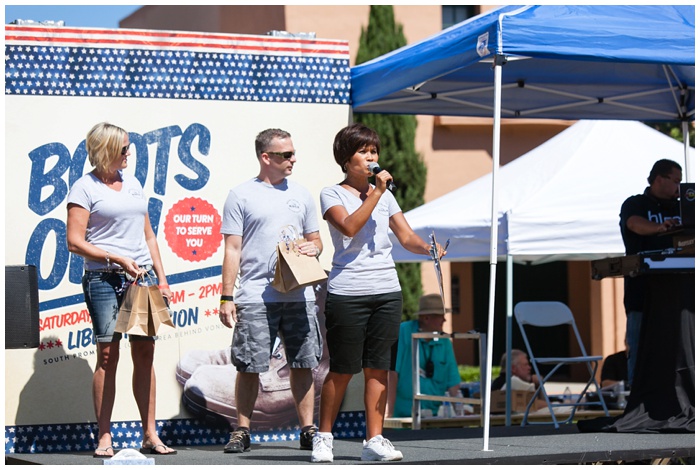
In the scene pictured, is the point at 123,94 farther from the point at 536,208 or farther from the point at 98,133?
the point at 536,208

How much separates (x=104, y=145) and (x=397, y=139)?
34.3 ft

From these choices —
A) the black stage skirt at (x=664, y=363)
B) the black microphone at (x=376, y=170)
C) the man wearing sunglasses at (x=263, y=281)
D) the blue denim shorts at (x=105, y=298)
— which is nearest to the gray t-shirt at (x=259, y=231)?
the man wearing sunglasses at (x=263, y=281)

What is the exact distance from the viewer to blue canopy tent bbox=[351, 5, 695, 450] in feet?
19.9

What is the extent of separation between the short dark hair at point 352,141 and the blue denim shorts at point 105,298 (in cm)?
125

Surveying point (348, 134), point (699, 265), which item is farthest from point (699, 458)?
point (348, 134)

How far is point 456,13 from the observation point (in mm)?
17844

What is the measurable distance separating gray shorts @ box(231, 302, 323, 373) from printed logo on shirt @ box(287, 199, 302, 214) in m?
0.50

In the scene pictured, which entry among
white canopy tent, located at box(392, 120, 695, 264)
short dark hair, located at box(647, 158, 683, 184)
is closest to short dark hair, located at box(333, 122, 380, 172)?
short dark hair, located at box(647, 158, 683, 184)

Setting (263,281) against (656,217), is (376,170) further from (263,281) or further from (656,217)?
(656,217)

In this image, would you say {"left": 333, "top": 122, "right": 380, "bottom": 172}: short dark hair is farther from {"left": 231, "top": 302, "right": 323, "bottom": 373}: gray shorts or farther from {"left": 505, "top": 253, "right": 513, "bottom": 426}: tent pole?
{"left": 505, "top": 253, "right": 513, "bottom": 426}: tent pole

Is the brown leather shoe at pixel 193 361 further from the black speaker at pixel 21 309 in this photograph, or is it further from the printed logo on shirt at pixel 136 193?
the black speaker at pixel 21 309

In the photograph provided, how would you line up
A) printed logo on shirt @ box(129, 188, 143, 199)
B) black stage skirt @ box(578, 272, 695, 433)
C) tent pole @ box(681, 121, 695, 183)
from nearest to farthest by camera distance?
1. printed logo on shirt @ box(129, 188, 143, 199)
2. black stage skirt @ box(578, 272, 695, 433)
3. tent pole @ box(681, 121, 695, 183)

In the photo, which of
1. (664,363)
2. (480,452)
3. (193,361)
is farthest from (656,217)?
(193,361)

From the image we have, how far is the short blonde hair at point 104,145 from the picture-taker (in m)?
6.02
